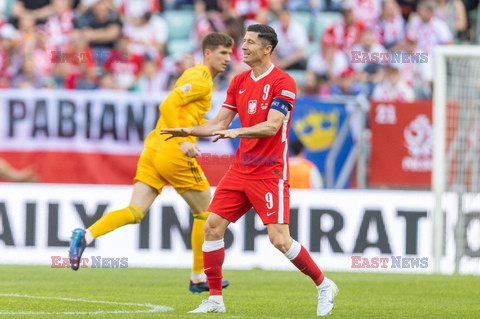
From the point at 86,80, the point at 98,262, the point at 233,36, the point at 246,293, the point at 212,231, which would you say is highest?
the point at 233,36

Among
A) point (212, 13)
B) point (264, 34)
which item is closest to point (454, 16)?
point (212, 13)

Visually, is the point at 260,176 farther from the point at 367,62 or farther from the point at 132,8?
the point at 132,8

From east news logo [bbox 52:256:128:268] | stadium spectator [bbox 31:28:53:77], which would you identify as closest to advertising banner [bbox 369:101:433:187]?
east news logo [bbox 52:256:128:268]

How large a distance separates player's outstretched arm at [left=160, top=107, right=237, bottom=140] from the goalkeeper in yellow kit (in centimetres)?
138

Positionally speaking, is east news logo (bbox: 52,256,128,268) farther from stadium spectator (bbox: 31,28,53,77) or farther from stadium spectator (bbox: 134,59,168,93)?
stadium spectator (bbox: 31,28,53,77)

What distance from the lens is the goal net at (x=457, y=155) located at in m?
13.1

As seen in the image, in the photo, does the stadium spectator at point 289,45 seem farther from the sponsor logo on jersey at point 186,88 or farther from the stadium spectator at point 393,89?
the sponsor logo on jersey at point 186,88

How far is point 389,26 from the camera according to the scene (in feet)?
59.5

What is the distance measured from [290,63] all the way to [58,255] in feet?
22.2

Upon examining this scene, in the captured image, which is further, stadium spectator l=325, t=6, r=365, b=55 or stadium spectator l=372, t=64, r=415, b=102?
stadium spectator l=325, t=6, r=365, b=55

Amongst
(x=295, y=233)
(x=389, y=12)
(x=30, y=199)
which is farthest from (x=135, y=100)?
(x=389, y=12)

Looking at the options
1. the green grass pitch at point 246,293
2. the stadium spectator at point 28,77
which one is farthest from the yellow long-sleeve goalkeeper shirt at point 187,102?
the stadium spectator at point 28,77

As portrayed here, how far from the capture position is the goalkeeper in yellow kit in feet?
29.7

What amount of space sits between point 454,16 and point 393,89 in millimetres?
3419
